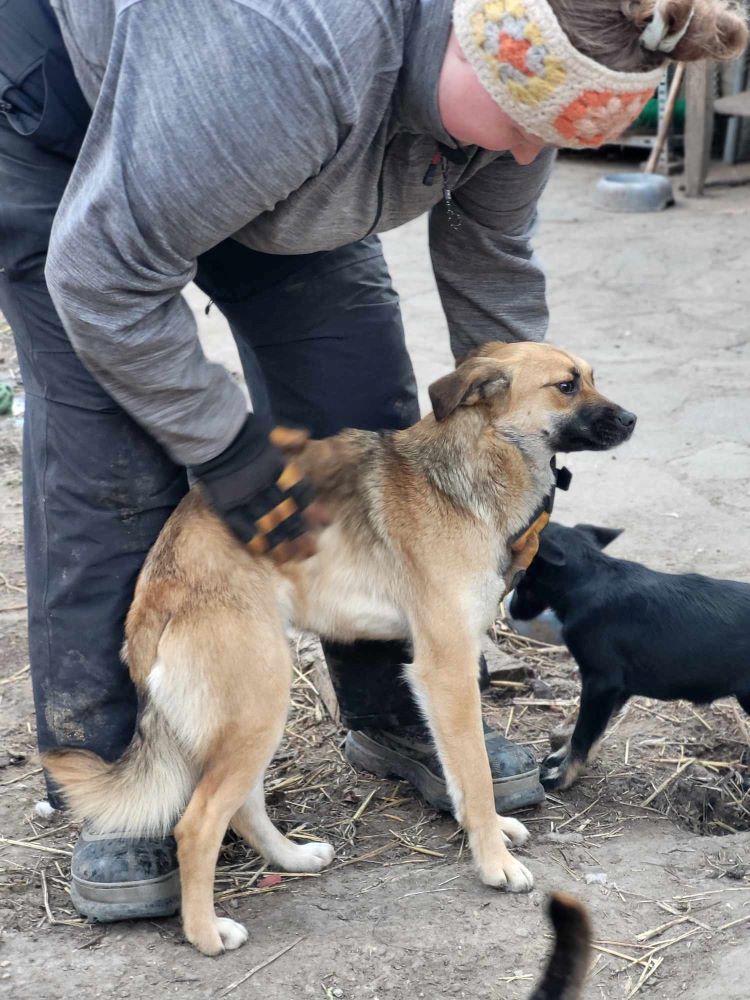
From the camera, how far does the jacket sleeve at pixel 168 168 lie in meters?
1.75

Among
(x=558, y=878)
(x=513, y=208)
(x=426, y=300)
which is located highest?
(x=513, y=208)

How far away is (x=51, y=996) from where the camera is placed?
2.13 metres

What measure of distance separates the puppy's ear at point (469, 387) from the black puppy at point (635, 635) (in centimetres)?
55

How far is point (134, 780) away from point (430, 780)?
821 millimetres

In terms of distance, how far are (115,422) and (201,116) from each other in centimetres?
73

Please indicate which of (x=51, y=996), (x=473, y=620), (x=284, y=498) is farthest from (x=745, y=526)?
(x=51, y=996)

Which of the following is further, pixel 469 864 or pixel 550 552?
pixel 550 552

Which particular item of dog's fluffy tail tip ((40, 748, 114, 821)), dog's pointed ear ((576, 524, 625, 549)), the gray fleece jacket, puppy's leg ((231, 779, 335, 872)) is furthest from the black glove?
dog's pointed ear ((576, 524, 625, 549))

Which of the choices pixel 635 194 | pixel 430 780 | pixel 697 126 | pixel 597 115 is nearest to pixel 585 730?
pixel 430 780

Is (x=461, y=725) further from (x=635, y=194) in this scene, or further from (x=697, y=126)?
(x=697, y=126)

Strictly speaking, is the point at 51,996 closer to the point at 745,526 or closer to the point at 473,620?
the point at 473,620

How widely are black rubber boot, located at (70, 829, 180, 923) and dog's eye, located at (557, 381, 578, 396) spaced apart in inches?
53.2

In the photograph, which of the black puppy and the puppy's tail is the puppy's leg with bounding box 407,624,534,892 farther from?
the puppy's tail

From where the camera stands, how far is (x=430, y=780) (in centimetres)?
285
